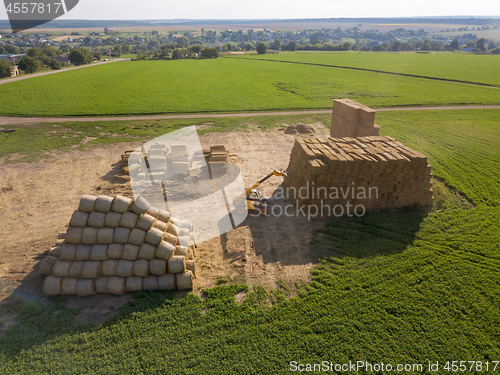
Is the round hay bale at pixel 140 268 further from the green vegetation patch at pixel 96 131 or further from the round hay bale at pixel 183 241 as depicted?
the green vegetation patch at pixel 96 131

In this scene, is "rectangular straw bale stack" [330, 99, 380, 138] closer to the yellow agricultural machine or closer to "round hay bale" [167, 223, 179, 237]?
the yellow agricultural machine

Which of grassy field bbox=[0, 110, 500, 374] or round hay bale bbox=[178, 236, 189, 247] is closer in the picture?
grassy field bbox=[0, 110, 500, 374]

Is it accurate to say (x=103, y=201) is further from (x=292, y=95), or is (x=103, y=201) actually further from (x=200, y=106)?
(x=292, y=95)

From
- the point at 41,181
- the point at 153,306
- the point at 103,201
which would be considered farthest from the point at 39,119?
the point at 153,306

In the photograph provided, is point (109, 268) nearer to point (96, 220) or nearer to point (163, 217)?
point (96, 220)

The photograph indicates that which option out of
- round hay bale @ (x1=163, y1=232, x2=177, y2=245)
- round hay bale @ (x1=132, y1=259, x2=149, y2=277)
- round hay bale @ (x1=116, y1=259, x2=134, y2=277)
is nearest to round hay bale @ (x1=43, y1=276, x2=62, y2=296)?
round hay bale @ (x1=116, y1=259, x2=134, y2=277)

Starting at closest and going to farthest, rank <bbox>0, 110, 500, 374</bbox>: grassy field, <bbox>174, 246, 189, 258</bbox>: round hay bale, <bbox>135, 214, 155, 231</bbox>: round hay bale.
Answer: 1. <bbox>0, 110, 500, 374</bbox>: grassy field
2. <bbox>135, 214, 155, 231</bbox>: round hay bale
3. <bbox>174, 246, 189, 258</bbox>: round hay bale
